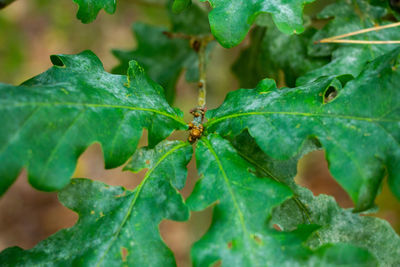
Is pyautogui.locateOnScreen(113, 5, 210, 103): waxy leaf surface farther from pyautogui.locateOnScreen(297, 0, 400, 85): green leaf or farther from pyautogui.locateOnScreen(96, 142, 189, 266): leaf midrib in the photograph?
pyautogui.locateOnScreen(96, 142, 189, 266): leaf midrib

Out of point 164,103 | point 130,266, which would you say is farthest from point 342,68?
point 130,266

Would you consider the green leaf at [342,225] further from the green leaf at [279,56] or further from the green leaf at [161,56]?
the green leaf at [161,56]

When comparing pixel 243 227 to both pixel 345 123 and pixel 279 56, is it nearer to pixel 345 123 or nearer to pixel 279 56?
pixel 345 123

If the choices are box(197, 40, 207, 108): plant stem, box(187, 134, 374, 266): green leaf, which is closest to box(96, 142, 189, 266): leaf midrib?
box(187, 134, 374, 266): green leaf

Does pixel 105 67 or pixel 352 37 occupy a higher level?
pixel 105 67

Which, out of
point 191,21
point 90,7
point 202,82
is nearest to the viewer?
point 90,7

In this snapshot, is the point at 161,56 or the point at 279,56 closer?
the point at 279,56

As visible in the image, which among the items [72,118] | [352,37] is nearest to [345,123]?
[352,37]
